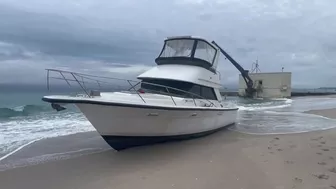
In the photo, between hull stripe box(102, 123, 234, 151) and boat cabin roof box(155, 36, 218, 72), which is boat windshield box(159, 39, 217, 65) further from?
hull stripe box(102, 123, 234, 151)

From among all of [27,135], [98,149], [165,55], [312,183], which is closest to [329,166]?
[312,183]

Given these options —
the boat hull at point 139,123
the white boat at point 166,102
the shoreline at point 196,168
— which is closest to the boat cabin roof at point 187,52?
the white boat at point 166,102

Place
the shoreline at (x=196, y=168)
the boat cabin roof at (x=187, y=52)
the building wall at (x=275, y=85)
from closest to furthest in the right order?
the shoreline at (x=196, y=168), the boat cabin roof at (x=187, y=52), the building wall at (x=275, y=85)

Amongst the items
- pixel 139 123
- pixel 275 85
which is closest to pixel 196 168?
pixel 139 123

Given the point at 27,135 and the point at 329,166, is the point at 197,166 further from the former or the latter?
the point at 27,135

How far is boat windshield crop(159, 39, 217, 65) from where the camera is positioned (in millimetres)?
11662

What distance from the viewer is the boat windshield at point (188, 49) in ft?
38.3

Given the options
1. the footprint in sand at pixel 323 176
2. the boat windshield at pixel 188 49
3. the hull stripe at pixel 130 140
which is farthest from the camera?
the boat windshield at pixel 188 49

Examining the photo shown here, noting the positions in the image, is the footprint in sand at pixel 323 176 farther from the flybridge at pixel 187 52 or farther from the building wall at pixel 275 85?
the building wall at pixel 275 85

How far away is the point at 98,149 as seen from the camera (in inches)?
353

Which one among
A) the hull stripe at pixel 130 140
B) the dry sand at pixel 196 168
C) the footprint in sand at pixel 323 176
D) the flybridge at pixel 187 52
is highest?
the flybridge at pixel 187 52

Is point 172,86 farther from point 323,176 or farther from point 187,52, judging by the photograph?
point 323,176

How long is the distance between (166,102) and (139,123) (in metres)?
1.27

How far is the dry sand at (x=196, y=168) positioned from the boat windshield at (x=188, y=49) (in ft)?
13.8
